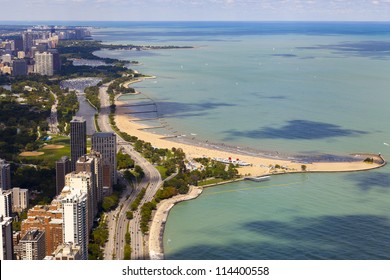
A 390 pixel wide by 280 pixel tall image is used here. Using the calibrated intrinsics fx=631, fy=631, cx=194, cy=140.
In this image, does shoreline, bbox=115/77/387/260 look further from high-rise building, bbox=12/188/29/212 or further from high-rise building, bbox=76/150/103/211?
high-rise building, bbox=12/188/29/212

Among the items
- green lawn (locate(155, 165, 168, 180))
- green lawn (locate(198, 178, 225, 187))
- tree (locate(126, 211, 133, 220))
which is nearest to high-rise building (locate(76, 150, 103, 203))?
tree (locate(126, 211, 133, 220))

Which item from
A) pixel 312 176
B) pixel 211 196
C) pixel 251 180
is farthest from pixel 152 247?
pixel 312 176

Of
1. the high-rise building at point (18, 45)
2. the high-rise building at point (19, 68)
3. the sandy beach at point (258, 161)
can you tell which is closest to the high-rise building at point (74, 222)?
the sandy beach at point (258, 161)

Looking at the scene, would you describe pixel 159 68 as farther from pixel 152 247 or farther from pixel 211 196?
pixel 152 247

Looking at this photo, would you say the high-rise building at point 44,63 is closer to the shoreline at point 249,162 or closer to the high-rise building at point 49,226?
the shoreline at point 249,162

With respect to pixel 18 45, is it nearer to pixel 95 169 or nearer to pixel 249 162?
pixel 249 162
